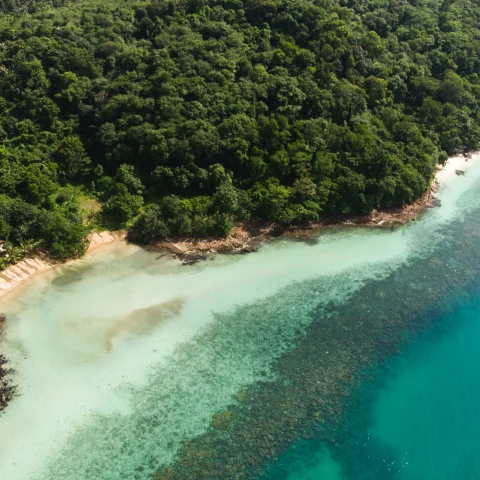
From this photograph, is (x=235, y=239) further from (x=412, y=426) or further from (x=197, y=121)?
(x=412, y=426)

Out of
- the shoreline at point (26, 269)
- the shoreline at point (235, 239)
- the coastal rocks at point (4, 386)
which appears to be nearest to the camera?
the coastal rocks at point (4, 386)

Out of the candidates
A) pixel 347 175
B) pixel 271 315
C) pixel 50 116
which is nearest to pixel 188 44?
pixel 50 116

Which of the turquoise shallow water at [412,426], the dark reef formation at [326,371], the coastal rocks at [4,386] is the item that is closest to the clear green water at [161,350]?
the turquoise shallow water at [412,426]

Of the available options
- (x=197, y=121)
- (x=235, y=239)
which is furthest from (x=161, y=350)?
(x=197, y=121)

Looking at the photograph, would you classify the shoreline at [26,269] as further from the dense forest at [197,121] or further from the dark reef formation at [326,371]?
the dark reef formation at [326,371]

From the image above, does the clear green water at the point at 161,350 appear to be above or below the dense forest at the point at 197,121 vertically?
below

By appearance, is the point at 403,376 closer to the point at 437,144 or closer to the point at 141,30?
the point at 437,144

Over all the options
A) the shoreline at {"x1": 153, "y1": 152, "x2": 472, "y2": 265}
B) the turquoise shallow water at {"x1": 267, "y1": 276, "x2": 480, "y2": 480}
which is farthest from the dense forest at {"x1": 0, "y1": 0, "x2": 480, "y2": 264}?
the turquoise shallow water at {"x1": 267, "y1": 276, "x2": 480, "y2": 480}

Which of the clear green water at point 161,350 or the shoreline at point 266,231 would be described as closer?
the clear green water at point 161,350

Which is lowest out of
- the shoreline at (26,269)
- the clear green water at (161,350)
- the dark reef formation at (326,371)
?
the dark reef formation at (326,371)
